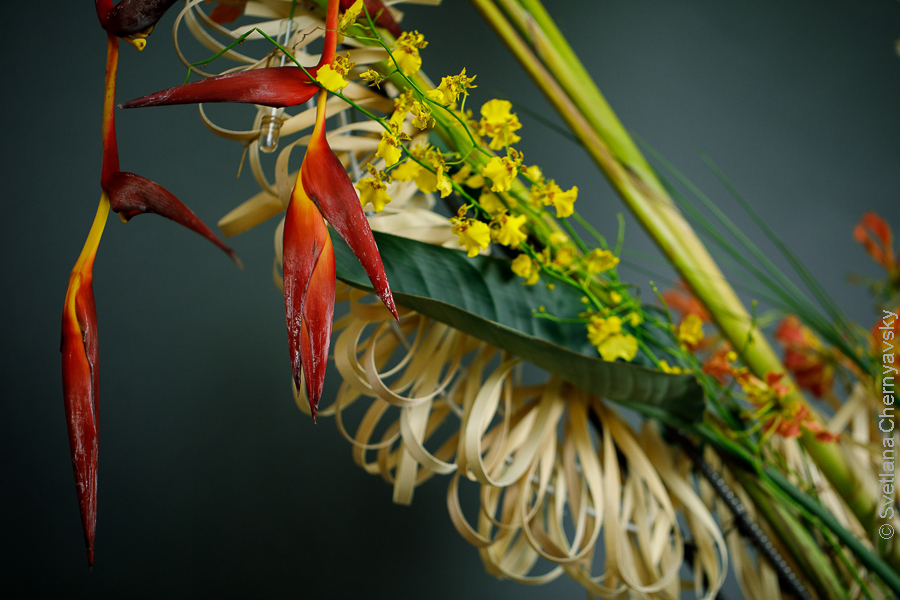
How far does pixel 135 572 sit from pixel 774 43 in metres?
1.34

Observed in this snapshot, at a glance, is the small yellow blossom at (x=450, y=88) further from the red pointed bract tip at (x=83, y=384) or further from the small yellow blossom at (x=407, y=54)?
the red pointed bract tip at (x=83, y=384)

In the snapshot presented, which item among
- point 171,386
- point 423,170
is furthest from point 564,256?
point 171,386

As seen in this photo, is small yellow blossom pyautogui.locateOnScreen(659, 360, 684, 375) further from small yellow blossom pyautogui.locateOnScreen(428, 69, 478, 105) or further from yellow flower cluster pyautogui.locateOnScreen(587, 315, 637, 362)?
small yellow blossom pyautogui.locateOnScreen(428, 69, 478, 105)

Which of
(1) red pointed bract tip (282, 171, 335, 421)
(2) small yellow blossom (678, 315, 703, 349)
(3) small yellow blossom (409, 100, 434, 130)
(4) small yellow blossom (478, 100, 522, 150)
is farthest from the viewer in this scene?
(2) small yellow blossom (678, 315, 703, 349)

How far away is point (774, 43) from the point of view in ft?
3.38

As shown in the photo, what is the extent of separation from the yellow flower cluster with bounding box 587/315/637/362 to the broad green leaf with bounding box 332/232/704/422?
0.02m

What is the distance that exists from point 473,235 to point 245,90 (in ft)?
0.55

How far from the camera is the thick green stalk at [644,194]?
0.46 m

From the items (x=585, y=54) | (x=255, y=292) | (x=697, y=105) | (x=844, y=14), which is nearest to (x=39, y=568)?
(x=255, y=292)

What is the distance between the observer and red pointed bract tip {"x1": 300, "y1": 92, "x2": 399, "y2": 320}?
17 cm

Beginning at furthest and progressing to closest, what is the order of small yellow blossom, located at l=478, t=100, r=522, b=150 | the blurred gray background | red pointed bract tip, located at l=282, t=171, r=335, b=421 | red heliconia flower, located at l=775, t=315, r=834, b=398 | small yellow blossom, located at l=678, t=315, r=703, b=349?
1. red heliconia flower, located at l=775, t=315, r=834, b=398
2. the blurred gray background
3. small yellow blossom, located at l=678, t=315, r=703, b=349
4. small yellow blossom, located at l=478, t=100, r=522, b=150
5. red pointed bract tip, located at l=282, t=171, r=335, b=421

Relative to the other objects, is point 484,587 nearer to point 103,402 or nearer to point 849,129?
point 103,402

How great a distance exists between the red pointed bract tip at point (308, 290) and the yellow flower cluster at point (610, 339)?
0.29m

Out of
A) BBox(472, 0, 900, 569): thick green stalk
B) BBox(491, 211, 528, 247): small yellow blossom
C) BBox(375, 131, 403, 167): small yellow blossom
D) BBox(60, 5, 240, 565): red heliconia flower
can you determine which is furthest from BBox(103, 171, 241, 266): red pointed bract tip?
BBox(472, 0, 900, 569): thick green stalk
